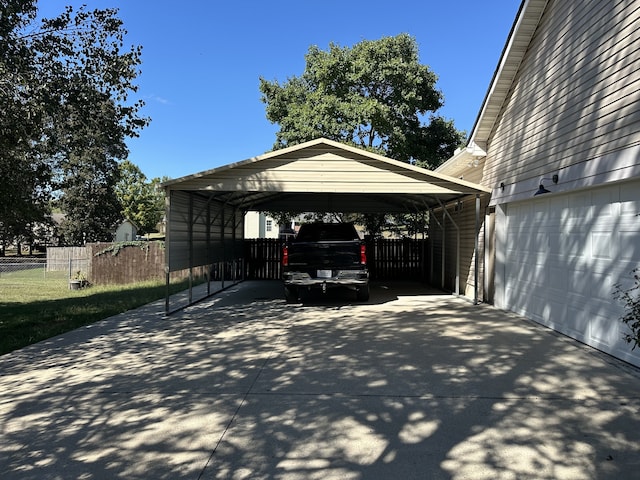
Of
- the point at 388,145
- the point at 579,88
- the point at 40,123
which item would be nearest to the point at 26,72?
the point at 40,123

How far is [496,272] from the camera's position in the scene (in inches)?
404

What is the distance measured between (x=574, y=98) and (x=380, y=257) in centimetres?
1198

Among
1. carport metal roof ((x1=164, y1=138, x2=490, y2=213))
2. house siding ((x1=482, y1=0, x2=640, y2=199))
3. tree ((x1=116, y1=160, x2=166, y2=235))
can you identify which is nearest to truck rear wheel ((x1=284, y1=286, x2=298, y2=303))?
carport metal roof ((x1=164, y1=138, x2=490, y2=213))

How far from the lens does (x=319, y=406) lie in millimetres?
4477

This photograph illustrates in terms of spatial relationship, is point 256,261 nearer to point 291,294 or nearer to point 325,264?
point 291,294

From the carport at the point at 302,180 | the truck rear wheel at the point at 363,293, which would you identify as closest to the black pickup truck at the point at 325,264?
the truck rear wheel at the point at 363,293

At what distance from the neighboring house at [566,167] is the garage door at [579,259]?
0.02 meters

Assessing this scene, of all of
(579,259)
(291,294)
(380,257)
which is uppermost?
(579,259)

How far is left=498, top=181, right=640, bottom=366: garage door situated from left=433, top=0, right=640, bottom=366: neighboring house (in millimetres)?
17

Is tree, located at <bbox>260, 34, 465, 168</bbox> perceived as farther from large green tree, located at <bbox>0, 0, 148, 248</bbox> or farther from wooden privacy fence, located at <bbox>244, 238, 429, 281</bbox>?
large green tree, located at <bbox>0, 0, 148, 248</bbox>

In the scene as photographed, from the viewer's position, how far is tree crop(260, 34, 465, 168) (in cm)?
2031

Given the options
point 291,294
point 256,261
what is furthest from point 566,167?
point 256,261

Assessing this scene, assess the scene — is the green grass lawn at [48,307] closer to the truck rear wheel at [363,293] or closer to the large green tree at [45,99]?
the large green tree at [45,99]

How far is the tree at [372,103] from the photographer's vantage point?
20.3m
